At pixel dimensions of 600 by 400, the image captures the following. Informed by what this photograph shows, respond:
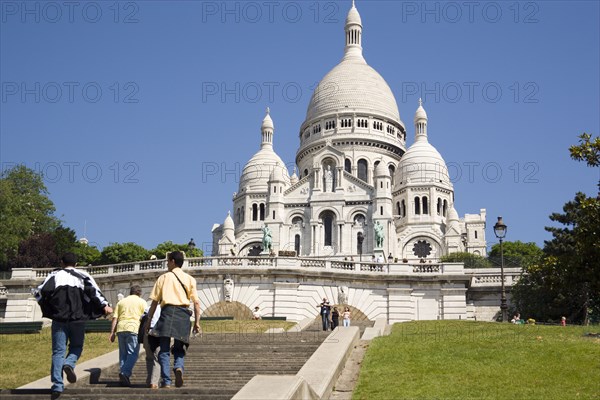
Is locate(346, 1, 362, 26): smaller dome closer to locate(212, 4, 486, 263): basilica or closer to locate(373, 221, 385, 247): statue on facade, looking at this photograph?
locate(212, 4, 486, 263): basilica

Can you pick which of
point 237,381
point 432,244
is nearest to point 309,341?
point 237,381

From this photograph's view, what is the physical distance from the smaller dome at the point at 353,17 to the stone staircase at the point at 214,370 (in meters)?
107

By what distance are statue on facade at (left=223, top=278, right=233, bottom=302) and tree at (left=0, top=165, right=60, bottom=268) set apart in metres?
25.2

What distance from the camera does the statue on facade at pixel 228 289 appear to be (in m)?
39.1

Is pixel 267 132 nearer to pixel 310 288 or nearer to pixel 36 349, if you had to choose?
pixel 310 288

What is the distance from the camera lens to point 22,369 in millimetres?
18609

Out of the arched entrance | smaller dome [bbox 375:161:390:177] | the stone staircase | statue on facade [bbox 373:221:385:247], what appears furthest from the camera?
smaller dome [bbox 375:161:390:177]

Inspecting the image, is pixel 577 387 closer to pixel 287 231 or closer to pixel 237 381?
pixel 237 381

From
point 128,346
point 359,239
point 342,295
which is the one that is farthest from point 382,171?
point 128,346

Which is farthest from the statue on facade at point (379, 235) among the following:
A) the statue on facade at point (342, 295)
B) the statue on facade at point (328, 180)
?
the statue on facade at point (342, 295)

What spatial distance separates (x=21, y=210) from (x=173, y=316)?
54.7 m

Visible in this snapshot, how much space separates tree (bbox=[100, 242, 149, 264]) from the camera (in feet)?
274

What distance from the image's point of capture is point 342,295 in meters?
39.8

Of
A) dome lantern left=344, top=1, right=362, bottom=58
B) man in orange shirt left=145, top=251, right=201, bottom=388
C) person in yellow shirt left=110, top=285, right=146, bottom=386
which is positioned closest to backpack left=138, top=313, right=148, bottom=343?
person in yellow shirt left=110, top=285, right=146, bottom=386
